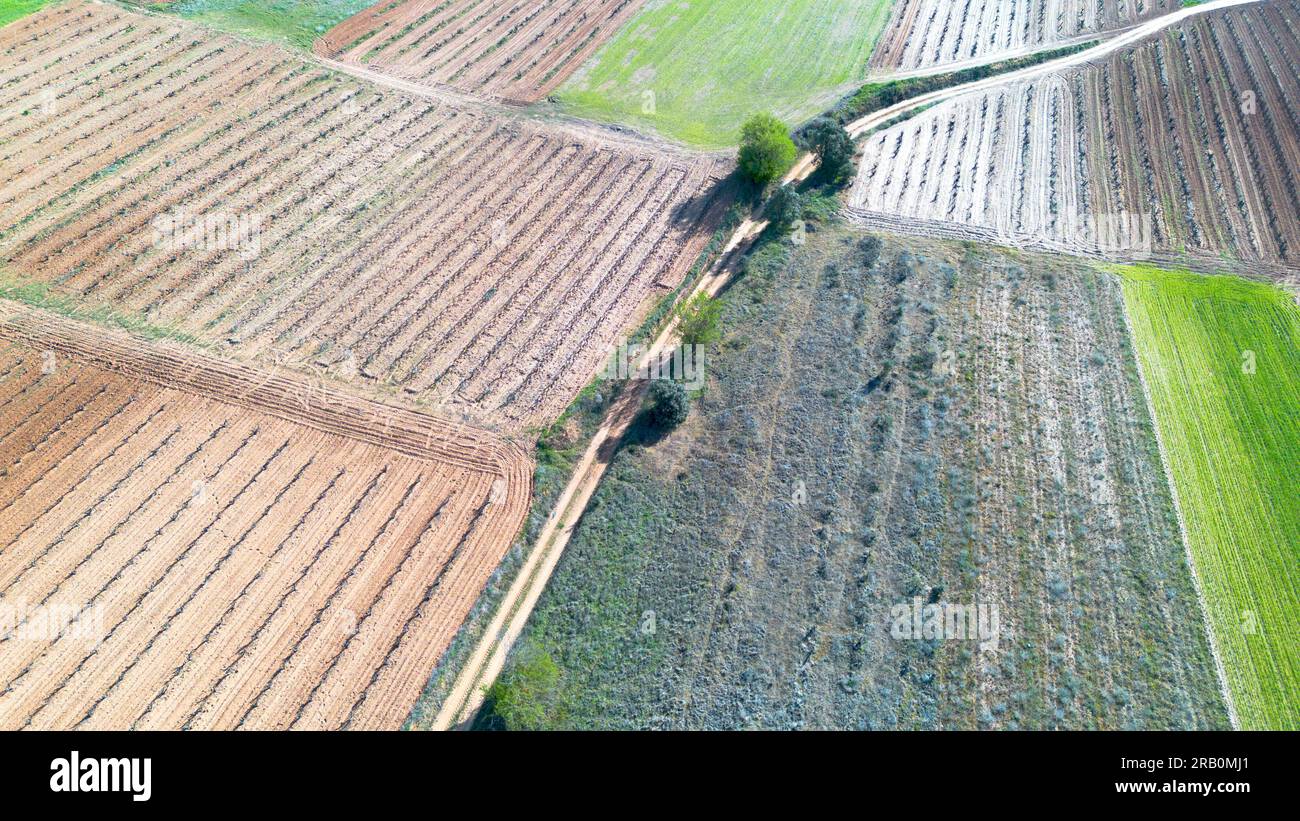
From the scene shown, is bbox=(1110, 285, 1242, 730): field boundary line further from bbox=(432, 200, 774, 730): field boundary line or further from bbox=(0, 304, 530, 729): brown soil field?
bbox=(0, 304, 530, 729): brown soil field

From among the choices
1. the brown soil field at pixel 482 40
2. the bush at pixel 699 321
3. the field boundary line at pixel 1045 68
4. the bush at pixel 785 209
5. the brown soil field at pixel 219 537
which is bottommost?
the brown soil field at pixel 219 537

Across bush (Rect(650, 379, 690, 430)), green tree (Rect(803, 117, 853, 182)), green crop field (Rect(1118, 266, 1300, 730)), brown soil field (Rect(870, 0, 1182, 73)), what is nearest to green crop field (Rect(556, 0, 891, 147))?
brown soil field (Rect(870, 0, 1182, 73))

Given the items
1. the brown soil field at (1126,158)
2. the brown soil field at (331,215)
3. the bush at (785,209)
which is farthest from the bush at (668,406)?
the brown soil field at (1126,158)

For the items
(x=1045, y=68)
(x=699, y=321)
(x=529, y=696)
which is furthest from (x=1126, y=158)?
(x=529, y=696)

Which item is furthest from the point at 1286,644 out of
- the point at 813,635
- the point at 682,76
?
the point at 682,76

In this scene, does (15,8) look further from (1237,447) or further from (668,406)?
(1237,447)

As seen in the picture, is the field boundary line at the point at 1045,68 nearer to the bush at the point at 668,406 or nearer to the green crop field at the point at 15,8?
the bush at the point at 668,406
